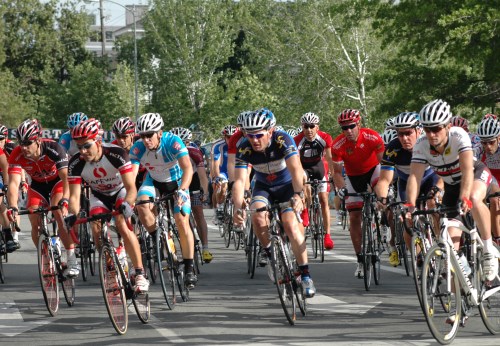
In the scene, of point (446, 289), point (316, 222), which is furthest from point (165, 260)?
point (316, 222)

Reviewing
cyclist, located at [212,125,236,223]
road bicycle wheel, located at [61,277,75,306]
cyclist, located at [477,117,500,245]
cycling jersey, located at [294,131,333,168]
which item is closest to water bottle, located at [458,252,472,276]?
cyclist, located at [477,117,500,245]

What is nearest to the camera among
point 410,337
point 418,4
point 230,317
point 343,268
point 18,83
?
point 410,337

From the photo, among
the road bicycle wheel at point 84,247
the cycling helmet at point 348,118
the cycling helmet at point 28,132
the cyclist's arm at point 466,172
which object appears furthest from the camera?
the road bicycle wheel at point 84,247

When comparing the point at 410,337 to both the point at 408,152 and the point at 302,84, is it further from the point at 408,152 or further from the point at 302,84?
the point at 302,84

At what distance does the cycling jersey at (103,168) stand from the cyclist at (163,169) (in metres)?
0.26

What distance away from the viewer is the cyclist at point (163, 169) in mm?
11211

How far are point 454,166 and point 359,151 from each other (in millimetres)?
3676

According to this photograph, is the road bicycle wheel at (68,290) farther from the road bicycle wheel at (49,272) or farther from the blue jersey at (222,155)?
the blue jersey at (222,155)

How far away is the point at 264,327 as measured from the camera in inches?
381

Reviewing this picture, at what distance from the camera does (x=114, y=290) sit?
957cm

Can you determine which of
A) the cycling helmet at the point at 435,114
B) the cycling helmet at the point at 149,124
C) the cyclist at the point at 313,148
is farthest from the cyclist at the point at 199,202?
the cycling helmet at the point at 435,114

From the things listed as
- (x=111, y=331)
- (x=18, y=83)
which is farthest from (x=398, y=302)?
(x=18, y=83)

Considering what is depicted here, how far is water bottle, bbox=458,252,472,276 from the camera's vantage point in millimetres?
8605

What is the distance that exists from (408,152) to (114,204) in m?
3.40
